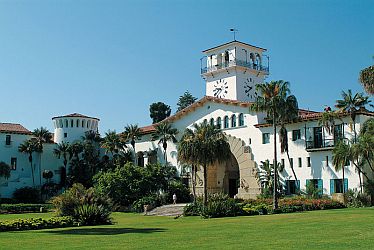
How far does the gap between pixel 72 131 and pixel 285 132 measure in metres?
37.4

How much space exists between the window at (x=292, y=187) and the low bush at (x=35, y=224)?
27259 mm

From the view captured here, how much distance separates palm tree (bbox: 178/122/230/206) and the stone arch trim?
39.6 feet

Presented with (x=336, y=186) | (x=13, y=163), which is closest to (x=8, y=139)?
(x=13, y=163)

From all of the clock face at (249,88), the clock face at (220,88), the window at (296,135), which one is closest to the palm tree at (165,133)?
the clock face at (220,88)

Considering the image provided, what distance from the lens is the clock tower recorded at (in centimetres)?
6431

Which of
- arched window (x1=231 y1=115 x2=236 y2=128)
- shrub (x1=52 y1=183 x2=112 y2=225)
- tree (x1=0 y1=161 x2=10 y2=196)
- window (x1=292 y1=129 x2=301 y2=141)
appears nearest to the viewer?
shrub (x1=52 y1=183 x2=112 y2=225)

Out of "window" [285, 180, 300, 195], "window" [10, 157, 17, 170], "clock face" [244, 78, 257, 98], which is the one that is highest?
"clock face" [244, 78, 257, 98]

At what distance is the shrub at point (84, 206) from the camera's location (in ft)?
98.7

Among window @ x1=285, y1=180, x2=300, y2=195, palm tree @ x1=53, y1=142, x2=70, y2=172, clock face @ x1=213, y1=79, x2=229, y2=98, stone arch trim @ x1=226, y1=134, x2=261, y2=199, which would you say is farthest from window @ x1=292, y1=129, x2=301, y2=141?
palm tree @ x1=53, y1=142, x2=70, y2=172

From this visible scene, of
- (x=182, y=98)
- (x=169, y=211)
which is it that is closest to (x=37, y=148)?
(x=169, y=211)

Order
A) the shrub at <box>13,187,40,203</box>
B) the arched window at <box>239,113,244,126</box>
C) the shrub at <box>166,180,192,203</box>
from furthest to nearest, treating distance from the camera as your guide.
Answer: the shrub at <box>13,187,40,203</box>
the shrub at <box>166,180,192,203</box>
the arched window at <box>239,113,244,126</box>

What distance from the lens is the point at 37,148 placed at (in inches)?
2781

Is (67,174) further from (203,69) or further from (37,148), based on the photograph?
(203,69)

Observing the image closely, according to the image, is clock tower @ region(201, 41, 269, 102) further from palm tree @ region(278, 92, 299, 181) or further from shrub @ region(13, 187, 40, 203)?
shrub @ region(13, 187, 40, 203)
